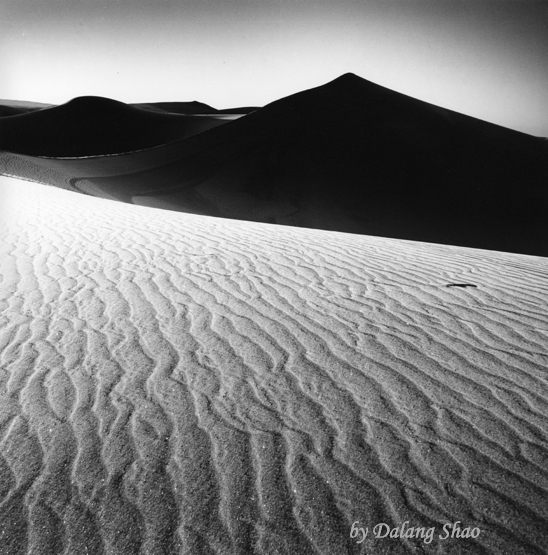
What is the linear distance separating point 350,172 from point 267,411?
17258 millimetres

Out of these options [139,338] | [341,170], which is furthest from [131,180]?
[139,338]

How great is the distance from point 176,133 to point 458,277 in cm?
3183

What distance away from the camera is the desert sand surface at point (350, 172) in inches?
647

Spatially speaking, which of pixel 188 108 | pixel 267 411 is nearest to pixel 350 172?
pixel 267 411

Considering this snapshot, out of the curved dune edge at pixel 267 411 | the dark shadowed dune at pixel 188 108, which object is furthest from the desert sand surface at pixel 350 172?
the dark shadowed dune at pixel 188 108

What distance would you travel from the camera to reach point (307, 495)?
2289mm

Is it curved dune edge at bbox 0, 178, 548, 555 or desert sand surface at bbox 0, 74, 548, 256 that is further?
desert sand surface at bbox 0, 74, 548, 256

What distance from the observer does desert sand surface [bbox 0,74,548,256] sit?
1642 cm

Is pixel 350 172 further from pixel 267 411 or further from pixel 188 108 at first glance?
pixel 188 108

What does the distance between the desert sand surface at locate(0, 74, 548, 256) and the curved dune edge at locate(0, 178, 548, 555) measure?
10880mm

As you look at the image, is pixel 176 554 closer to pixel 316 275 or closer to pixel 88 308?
pixel 88 308

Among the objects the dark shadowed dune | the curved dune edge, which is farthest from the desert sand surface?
the dark shadowed dune

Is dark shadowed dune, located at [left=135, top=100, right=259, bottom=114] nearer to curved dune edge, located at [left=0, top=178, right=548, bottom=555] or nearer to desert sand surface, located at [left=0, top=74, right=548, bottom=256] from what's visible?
desert sand surface, located at [left=0, top=74, right=548, bottom=256]

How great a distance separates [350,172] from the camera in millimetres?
19359
